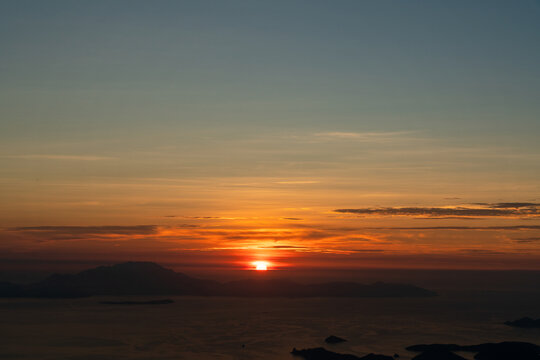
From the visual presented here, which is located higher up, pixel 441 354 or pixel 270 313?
pixel 441 354

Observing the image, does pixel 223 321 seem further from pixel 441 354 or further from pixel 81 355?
pixel 441 354

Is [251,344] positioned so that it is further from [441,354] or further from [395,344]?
[441,354]

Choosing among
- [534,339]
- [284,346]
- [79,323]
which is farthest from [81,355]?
[534,339]

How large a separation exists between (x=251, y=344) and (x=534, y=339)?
58180mm

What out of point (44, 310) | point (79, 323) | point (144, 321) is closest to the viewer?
point (79, 323)

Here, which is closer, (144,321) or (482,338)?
(482,338)

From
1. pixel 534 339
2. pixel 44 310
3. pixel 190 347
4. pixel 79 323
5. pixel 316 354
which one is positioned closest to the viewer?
pixel 316 354

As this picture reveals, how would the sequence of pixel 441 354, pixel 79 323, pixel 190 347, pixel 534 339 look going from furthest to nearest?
pixel 79 323
pixel 534 339
pixel 190 347
pixel 441 354

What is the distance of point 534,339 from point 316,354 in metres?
51.6

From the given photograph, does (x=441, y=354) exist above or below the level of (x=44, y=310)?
above

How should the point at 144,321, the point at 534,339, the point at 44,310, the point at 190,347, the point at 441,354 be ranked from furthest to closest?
the point at 44,310, the point at 144,321, the point at 534,339, the point at 190,347, the point at 441,354

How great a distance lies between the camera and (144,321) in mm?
143875

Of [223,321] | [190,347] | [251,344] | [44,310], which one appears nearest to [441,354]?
[251,344]

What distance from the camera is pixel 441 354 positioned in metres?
78.4
